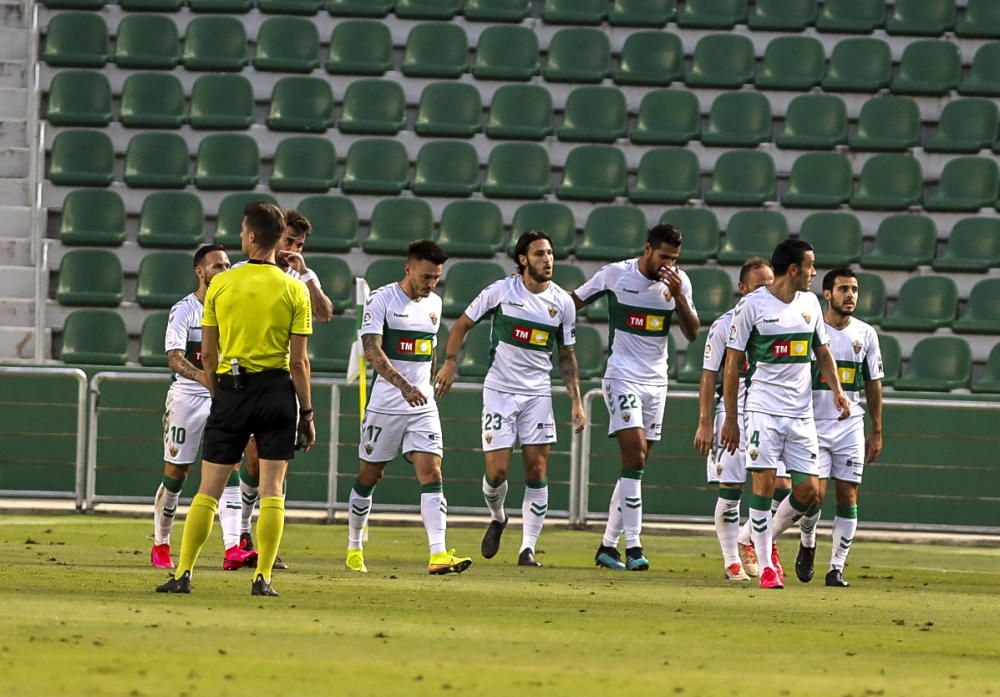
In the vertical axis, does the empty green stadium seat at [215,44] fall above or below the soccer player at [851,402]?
above

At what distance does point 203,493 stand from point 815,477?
4.56m

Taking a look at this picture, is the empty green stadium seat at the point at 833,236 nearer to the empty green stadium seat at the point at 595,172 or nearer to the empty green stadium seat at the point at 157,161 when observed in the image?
the empty green stadium seat at the point at 595,172

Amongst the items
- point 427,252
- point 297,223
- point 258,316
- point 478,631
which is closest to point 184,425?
point 297,223

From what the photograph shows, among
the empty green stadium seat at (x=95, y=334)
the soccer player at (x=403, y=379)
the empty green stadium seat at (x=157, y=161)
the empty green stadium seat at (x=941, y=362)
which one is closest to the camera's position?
the soccer player at (x=403, y=379)

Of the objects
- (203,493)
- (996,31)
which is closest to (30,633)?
(203,493)

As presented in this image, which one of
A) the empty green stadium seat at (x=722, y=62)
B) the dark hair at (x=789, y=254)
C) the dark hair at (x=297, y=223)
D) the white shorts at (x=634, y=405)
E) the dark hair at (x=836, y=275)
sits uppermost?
the empty green stadium seat at (x=722, y=62)

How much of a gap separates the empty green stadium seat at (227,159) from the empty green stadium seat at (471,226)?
231 centimetres

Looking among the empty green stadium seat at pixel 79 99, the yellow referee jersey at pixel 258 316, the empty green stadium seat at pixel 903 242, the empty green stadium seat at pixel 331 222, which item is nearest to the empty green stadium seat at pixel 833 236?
the empty green stadium seat at pixel 903 242

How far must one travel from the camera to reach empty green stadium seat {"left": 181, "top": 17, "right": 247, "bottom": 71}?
837 inches

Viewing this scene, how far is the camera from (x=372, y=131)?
20.8m

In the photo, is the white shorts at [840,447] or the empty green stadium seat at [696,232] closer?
the white shorts at [840,447]

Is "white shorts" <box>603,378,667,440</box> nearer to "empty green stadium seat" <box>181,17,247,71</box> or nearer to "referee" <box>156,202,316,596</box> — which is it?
"referee" <box>156,202,316,596</box>

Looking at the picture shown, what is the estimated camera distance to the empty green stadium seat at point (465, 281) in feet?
62.7

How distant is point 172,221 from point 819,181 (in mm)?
7383
